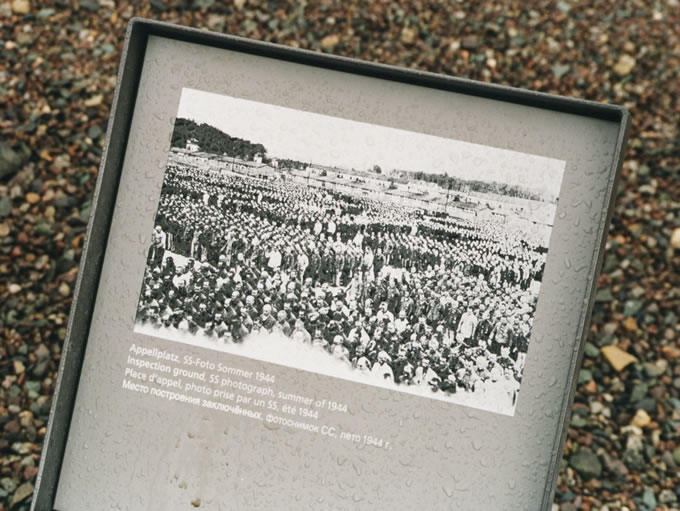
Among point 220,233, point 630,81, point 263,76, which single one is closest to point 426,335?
point 220,233

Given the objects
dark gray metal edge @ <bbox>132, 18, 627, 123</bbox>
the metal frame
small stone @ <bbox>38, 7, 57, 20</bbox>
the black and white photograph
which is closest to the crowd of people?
the black and white photograph

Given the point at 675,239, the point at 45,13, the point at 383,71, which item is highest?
the point at 45,13

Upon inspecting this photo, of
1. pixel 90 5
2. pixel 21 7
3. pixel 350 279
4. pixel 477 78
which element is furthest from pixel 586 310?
pixel 21 7

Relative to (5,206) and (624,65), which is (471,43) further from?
(5,206)

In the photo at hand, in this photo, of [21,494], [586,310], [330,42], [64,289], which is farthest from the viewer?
[330,42]

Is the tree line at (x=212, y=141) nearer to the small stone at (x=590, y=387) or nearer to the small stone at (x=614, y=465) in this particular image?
the small stone at (x=590, y=387)

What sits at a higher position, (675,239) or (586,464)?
(675,239)
